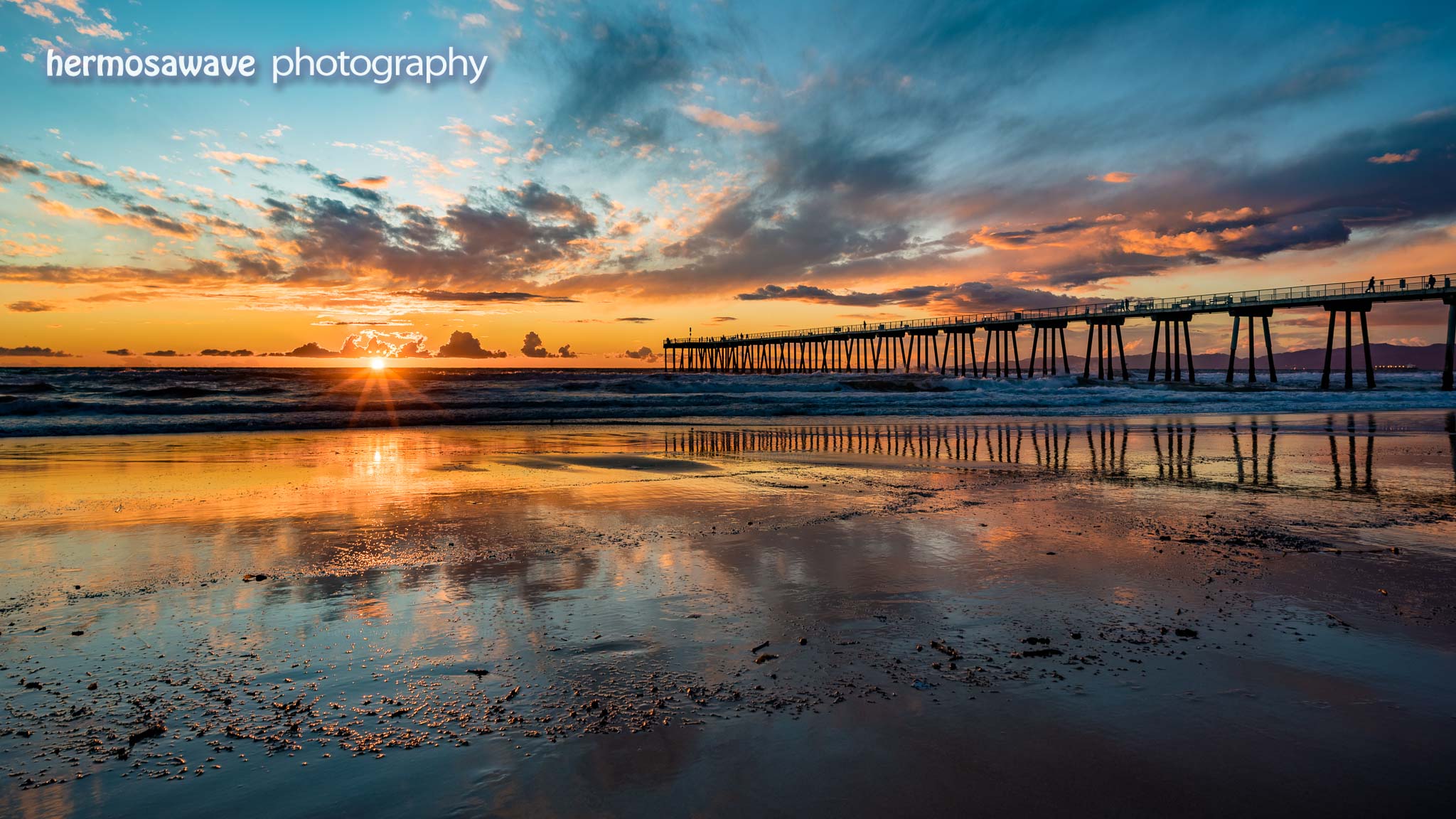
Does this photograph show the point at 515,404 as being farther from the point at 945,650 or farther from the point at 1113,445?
the point at 945,650

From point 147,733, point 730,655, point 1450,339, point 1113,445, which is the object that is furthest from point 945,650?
point 1450,339

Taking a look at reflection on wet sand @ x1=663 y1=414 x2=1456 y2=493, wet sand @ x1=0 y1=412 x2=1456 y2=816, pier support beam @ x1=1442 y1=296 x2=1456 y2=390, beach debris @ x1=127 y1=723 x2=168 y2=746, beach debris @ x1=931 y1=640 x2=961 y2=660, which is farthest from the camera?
pier support beam @ x1=1442 y1=296 x2=1456 y2=390

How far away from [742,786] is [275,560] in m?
5.65

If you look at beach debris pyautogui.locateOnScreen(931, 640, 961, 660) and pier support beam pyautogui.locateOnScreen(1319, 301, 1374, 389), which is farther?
pier support beam pyautogui.locateOnScreen(1319, 301, 1374, 389)

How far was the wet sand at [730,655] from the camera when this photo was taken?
113 inches

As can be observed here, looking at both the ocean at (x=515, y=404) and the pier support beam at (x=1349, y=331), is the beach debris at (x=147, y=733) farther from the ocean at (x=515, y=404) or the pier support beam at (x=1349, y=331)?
the pier support beam at (x=1349, y=331)

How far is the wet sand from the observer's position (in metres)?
2.87

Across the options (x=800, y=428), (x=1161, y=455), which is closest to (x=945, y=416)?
(x=800, y=428)

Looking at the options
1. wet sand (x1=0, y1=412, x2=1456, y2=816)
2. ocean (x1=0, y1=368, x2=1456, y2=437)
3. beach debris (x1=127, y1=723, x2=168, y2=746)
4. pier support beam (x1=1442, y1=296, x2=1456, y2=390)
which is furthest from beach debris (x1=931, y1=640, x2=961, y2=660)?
pier support beam (x1=1442, y1=296, x2=1456, y2=390)

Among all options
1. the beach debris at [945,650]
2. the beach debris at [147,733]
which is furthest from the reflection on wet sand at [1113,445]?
the beach debris at [147,733]

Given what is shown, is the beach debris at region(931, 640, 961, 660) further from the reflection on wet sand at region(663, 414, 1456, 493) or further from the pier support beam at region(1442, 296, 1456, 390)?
the pier support beam at region(1442, 296, 1456, 390)

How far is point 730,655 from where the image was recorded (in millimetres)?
4133

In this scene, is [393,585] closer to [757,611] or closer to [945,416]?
[757,611]

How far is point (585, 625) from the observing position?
182 inches
